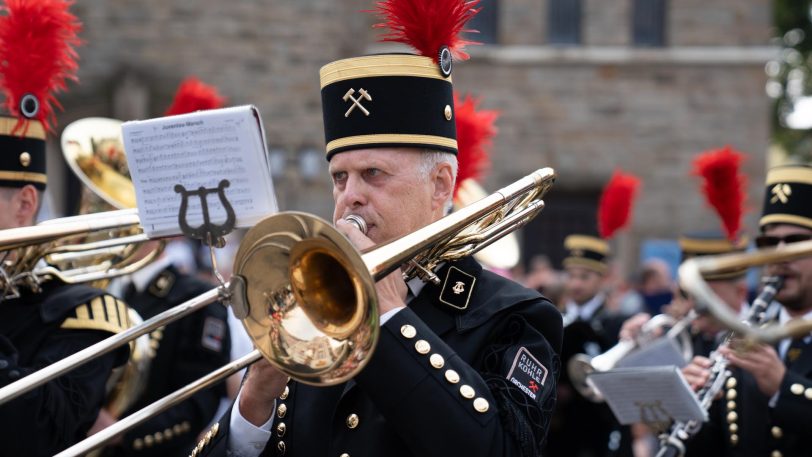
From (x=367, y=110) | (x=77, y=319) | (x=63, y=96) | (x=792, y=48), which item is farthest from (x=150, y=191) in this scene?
(x=792, y=48)

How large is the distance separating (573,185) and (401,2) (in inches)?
548

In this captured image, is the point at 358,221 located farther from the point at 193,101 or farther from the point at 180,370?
the point at 180,370

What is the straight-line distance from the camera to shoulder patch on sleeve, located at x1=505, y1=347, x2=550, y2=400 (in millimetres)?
2795

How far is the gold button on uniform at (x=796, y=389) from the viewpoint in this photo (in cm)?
445

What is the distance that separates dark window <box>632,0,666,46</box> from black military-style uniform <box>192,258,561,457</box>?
1437cm

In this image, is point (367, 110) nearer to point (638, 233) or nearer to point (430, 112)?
point (430, 112)

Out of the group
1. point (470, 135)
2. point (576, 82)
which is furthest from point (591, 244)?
point (576, 82)

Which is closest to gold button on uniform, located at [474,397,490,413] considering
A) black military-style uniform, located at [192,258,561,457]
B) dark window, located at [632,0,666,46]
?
black military-style uniform, located at [192,258,561,457]

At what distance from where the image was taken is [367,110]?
3029 millimetres

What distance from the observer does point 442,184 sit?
3111mm

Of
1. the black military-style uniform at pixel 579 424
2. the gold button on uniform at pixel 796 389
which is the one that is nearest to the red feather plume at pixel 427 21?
the gold button on uniform at pixel 796 389

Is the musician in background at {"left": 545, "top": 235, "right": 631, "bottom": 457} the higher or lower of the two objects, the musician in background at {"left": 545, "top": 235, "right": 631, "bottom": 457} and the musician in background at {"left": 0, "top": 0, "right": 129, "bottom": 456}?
the lower

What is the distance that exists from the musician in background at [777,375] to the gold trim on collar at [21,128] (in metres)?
2.84

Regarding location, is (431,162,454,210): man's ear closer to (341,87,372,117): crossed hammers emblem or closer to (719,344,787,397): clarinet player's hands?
(341,87,372,117): crossed hammers emblem
